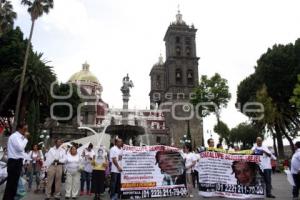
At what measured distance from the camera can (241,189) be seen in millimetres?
12391

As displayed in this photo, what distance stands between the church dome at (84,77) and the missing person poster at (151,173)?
80761mm

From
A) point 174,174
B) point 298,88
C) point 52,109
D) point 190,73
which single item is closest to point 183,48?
point 190,73

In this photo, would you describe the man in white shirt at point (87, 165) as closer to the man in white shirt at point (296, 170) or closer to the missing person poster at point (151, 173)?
the missing person poster at point (151, 173)

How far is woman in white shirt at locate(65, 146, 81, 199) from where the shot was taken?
1278 cm

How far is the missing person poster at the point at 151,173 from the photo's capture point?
12.6 metres

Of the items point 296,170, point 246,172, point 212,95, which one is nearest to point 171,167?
point 246,172

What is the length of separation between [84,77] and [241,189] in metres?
83.4

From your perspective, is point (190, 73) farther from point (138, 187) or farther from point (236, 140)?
point (138, 187)

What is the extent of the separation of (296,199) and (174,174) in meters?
4.02

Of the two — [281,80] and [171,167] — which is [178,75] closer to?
[281,80]

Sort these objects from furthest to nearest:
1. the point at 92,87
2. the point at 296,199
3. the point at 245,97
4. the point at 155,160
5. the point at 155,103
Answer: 1. the point at 155,103
2. the point at 92,87
3. the point at 245,97
4. the point at 155,160
5. the point at 296,199

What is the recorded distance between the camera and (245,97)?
51.4 m

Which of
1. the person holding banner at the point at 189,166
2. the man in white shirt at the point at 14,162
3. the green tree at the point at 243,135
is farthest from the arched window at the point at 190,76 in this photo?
the man in white shirt at the point at 14,162

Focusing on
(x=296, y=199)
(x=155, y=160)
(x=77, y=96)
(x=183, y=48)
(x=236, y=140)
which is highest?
(x=183, y=48)
